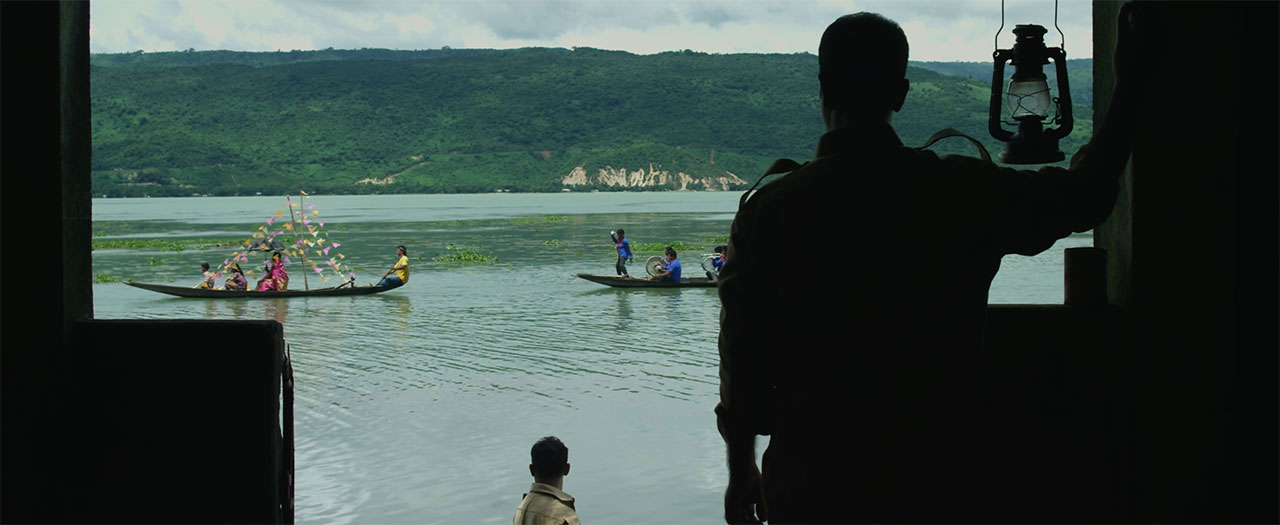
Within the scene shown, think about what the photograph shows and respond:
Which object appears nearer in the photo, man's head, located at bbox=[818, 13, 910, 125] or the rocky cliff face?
man's head, located at bbox=[818, 13, 910, 125]

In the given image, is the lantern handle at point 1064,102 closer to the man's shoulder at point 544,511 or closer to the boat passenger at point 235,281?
the man's shoulder at point 544,511

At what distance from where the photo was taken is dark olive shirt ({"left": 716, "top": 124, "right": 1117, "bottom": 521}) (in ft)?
5.54

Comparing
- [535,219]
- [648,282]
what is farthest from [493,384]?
[535,219]

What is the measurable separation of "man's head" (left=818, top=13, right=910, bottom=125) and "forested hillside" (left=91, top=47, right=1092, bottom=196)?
87825 mm

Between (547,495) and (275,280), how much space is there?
17978 mm

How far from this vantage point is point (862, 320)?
1685mm

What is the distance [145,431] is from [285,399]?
0.25 m

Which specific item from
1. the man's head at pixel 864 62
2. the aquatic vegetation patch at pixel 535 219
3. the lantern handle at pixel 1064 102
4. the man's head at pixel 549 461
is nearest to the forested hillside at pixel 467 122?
the aquatic vegetation patch at pixel 535 219

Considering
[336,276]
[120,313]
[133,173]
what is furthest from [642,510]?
[133,173]

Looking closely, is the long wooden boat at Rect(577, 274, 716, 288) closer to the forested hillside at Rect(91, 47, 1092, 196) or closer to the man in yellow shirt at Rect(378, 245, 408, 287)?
the man in yellow shirt at Rect(378, 245, 408, 287)

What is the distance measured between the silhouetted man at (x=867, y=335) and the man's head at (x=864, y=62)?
0.07 ft

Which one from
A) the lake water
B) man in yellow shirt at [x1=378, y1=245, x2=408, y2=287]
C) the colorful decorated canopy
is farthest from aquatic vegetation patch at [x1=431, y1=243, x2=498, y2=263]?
man in yellow shirt at [x1=378, y1=245, x2=408, y2=287]

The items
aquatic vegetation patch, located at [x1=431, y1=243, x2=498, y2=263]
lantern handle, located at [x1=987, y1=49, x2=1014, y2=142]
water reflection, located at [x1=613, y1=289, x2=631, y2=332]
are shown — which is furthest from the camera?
aquatic vegetation patch, located at [x1=431, y1=243, x2=498, y2=263]

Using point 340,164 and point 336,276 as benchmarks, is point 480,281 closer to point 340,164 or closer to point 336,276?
point 336,276
